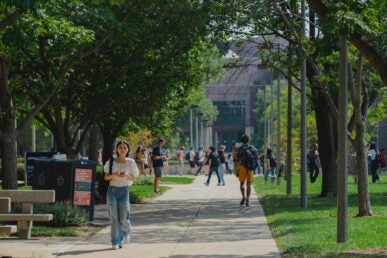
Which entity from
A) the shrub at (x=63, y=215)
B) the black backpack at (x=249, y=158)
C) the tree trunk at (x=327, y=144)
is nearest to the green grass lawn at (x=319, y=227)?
the black backpack at (x=249, y=158)

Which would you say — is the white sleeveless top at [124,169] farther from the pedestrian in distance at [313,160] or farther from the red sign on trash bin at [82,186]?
the pedestrian in distance at [313,160]

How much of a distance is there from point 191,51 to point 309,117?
3507 cm

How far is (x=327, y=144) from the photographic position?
26.6 meters

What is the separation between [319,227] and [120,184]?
13.8 ft

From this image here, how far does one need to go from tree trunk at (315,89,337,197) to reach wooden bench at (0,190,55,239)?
12793 mm

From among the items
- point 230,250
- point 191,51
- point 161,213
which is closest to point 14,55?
point 161,213

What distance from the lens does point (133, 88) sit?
25.6m

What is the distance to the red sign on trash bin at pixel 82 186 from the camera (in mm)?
18062

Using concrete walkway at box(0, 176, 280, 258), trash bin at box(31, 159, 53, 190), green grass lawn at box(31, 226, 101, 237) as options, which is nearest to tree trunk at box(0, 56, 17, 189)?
trash bin at box(31, 159, 53, 190)

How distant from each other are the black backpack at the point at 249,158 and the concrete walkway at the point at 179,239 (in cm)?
107

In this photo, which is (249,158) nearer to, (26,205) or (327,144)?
(327,144)

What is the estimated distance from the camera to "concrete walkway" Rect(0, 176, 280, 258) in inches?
508

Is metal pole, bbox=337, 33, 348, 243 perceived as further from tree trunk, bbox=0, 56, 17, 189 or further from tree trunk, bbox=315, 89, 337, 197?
tree trunk, bbox=315, 89, 337, 197

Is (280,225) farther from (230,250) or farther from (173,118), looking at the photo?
(173,118)
